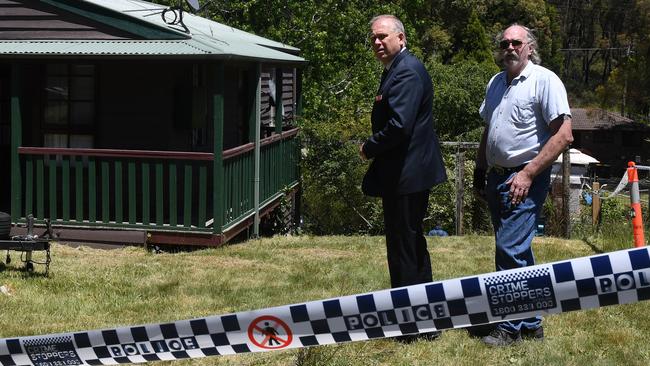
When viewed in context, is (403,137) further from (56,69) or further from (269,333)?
(56,69)

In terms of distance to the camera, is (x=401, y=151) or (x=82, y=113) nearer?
(x=401, y=151)

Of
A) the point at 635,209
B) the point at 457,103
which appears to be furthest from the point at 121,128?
the point at 457,103

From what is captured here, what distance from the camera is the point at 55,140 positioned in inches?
438

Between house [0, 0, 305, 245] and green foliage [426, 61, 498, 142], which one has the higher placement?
house [0, 0, 305, 245]

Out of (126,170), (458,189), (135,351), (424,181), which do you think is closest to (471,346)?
(424,181)

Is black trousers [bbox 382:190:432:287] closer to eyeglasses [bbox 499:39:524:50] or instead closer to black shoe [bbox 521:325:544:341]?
black shoe [bbox 521:325:544:341]

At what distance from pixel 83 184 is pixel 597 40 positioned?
7010cm

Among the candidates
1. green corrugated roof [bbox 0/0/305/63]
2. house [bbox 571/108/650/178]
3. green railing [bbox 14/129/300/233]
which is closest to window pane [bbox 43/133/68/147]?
green railing [bbox 14/129/300/233]

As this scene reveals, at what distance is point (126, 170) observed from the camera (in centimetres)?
1052

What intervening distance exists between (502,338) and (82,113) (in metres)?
7.50

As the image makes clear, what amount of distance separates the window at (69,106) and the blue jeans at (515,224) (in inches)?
283

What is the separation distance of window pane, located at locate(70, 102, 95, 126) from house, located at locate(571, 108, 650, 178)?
178 ft

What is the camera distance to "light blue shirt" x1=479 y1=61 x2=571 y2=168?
498cm

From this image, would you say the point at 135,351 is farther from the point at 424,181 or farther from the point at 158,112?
the point at 158,112
